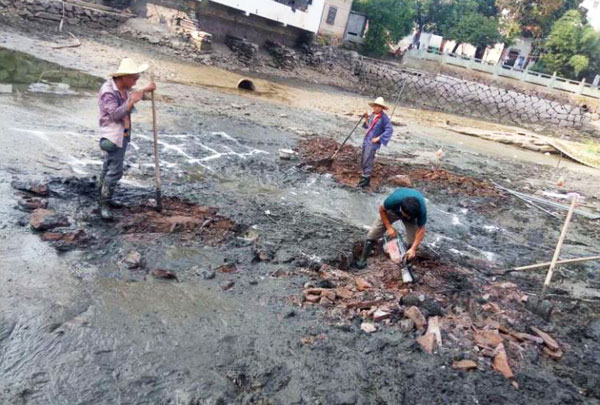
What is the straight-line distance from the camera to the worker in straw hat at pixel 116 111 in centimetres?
509

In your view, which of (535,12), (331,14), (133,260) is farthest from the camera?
(535,12)

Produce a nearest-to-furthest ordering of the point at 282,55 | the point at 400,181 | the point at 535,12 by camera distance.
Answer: the point at 400,181
the point at 282,55
the point at 535,12

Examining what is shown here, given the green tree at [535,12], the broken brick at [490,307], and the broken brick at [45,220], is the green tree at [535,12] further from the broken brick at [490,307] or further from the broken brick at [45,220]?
the broken brick at [45,220]

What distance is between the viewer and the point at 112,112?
5082mm

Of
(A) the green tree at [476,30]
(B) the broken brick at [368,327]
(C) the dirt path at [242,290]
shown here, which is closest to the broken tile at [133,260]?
(C) the dirt path at [242,290]

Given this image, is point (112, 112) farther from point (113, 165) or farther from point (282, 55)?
point (282, 55)

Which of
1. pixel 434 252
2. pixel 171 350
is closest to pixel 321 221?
pixel 434 252

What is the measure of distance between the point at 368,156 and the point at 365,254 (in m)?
3.33

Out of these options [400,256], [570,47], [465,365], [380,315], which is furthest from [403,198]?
[570,47]

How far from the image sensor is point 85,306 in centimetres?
395

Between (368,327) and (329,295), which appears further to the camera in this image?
(329,295)

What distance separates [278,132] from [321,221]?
18.8 ft

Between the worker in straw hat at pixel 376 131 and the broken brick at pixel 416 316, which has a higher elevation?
the worker in straw hat at pixel 376 131

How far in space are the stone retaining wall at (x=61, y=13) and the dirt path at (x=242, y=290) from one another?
13061mm
